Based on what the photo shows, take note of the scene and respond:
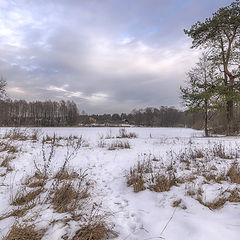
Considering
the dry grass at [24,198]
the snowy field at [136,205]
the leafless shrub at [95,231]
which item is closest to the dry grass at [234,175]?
the snowy field at [136,205]

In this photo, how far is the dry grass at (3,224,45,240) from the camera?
164 centimetres

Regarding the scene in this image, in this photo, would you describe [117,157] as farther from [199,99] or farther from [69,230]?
[199,99]

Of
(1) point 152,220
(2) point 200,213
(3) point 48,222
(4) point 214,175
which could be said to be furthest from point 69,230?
(4) point 214,175

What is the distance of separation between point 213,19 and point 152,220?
14517 mm

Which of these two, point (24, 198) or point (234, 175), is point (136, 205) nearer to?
point (24, 198)

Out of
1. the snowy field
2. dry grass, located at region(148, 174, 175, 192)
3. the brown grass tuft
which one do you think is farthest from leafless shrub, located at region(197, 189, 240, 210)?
the brown grass tuft

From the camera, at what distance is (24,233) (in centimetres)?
167

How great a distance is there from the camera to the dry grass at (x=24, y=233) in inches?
64.4

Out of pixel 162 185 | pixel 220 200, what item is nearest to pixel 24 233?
pixel 162 185

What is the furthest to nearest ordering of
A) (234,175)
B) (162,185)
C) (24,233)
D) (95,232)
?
(234,175) < (162,185) < (95,232) < (24,233)

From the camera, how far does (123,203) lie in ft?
9.06

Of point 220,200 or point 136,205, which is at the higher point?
point 220,200

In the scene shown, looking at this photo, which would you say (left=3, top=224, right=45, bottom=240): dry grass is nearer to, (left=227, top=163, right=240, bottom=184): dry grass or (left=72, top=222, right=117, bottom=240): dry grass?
(left=72, top=222, right=117, bottom=240): dry grass

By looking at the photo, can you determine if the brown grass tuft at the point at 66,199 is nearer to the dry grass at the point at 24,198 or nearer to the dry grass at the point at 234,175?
the dry grass at the point at 24,198
